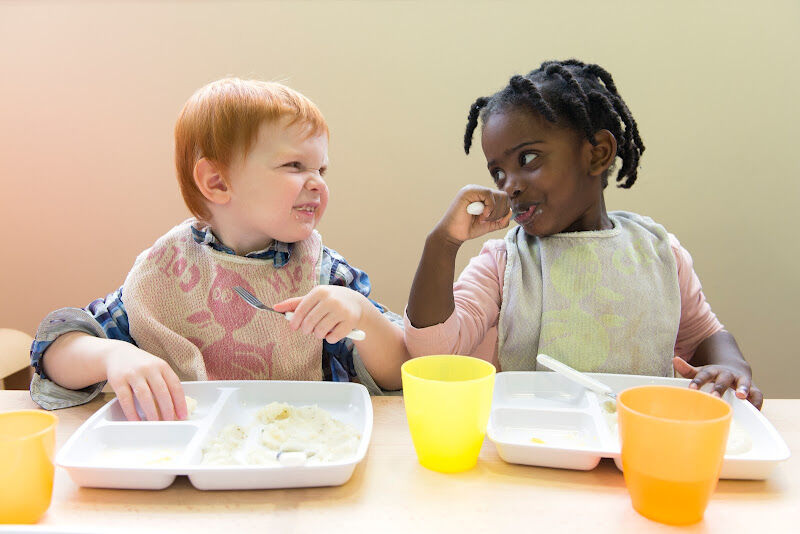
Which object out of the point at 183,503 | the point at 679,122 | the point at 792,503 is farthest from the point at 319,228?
the point at 792,503

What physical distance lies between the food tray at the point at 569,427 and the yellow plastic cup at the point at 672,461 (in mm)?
87

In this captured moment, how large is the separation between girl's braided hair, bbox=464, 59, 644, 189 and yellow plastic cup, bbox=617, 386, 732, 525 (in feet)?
2.04

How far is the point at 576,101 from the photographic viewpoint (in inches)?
44.3

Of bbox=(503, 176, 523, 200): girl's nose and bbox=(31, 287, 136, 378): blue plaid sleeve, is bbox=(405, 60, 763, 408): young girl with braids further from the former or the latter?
bbox=(31, 287, 136, 378): blue plaid sleeve

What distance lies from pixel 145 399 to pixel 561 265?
77cm

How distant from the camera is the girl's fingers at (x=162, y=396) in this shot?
0.89 meters

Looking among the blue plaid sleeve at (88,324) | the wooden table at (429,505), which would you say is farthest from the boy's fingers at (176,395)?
the blue plaid sleeve at (88,324)

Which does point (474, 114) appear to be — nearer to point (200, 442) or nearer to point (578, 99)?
point (578, 99)

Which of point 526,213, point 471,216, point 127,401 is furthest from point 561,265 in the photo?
point 127,401

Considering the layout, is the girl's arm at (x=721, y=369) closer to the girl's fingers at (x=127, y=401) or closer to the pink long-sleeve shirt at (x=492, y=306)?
the pink long-sleeve shirt at (x=492, y=306)

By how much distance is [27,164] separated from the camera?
6.94 feet

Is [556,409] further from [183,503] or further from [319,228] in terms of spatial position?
[319,228]

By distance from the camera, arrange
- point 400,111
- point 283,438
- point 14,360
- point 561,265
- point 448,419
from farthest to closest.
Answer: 1. point 400,111
2. point 14,360
3. point 561,265
4. point 283,438
5. point 448,419

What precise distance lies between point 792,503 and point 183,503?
26.3 inches
